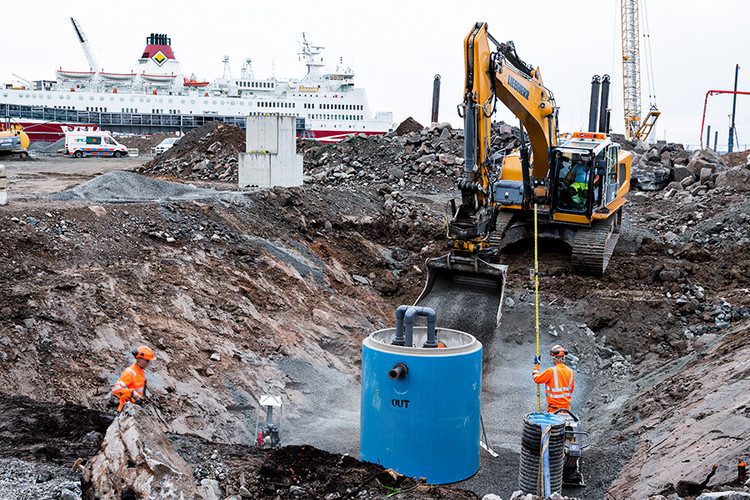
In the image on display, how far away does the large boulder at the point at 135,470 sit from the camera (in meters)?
4.76

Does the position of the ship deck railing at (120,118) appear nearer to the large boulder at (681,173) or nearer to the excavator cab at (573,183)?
the large boulder at (681,173)

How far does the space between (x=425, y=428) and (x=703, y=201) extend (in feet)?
56.9

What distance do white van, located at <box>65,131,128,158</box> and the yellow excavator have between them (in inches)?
1305

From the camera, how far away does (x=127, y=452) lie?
5.00 m

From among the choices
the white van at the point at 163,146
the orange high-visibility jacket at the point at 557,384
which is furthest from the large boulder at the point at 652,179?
the white van at the point at 163,146

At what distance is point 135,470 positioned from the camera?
4.86 metres

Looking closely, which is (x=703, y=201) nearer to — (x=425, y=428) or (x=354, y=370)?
(x=354, y=370)

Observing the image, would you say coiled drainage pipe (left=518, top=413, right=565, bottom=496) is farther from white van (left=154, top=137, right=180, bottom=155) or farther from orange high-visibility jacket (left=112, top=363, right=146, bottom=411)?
white van (left=154, top=137, right=180, bottom=155)

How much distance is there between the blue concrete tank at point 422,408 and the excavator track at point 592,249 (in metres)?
7.09

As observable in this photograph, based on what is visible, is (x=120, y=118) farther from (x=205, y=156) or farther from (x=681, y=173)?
(x=681, y=173)

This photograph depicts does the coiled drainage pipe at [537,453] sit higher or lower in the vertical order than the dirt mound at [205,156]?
lower

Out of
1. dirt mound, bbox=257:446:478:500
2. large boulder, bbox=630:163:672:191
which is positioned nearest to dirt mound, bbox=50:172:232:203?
dirt mound, bbox=257:446:478:500

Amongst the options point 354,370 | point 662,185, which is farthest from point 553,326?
point 662,185

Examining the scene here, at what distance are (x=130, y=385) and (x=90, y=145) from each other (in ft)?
129
